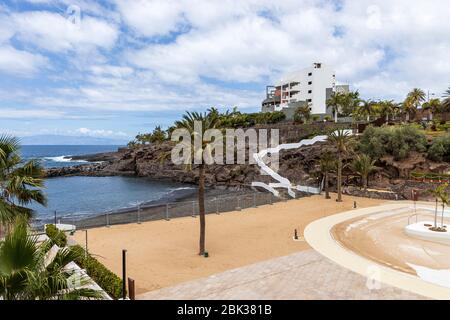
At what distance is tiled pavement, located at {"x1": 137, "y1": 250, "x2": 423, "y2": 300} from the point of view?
11.7 m

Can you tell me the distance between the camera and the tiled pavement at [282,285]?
11742 millimetres

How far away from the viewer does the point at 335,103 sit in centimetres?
6888

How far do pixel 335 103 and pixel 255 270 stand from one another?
200 feet

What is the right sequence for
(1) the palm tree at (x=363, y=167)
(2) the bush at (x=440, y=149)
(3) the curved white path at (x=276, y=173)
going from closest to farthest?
(1) the palm tree at (x=363, y=167)
(3) the curved white path at (x=276, y=173)
(2) the bush at (x=440, y=149)

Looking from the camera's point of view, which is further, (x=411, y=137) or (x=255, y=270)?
(x=411, y=137)

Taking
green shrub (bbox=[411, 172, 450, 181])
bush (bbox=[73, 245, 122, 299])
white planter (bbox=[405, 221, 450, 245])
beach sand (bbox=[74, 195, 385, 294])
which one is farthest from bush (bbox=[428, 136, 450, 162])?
bush (bbox=[73, 245, 122, 299])

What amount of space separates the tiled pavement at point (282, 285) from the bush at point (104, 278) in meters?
0.93

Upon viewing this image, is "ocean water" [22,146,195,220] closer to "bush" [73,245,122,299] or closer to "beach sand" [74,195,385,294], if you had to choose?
"beach sand" [74,195,385,294]

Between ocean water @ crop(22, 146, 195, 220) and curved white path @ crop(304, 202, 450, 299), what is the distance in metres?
25.7

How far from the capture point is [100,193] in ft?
178

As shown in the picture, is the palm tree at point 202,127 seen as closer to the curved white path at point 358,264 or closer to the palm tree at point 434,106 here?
the curved white path at point 358,264

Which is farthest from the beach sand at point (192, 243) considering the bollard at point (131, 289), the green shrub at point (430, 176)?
the green shrub at point (430, 176)
